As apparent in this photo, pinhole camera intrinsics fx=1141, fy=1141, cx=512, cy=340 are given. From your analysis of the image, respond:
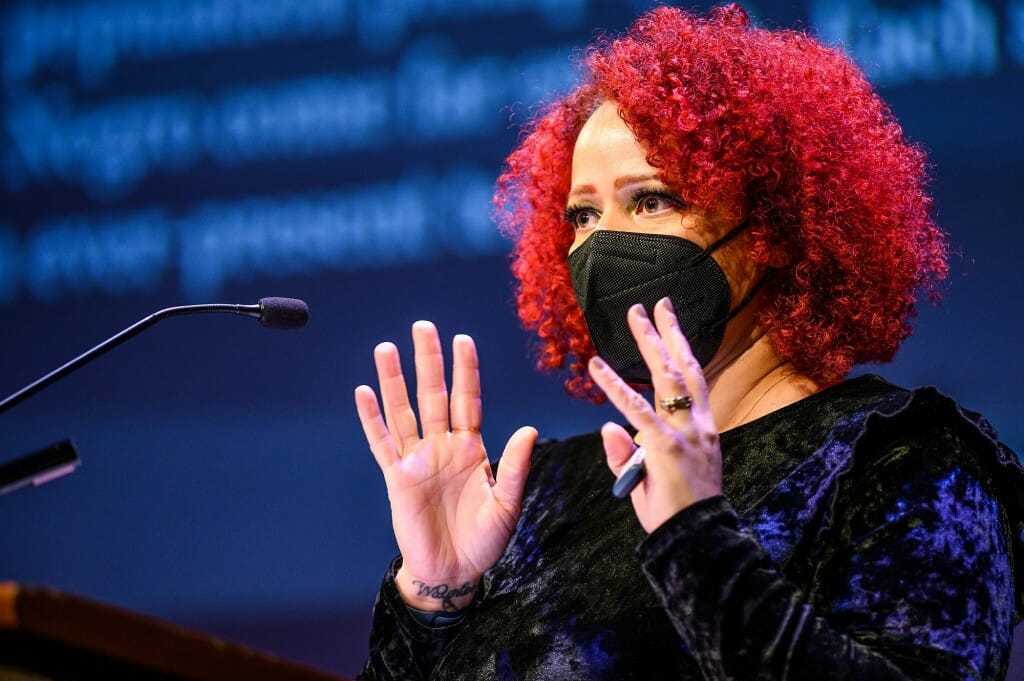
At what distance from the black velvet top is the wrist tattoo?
0.04 metres

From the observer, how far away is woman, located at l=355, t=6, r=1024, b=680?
1.44 meters

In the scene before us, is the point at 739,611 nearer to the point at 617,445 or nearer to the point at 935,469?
the point at 617,445

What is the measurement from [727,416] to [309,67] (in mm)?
1914

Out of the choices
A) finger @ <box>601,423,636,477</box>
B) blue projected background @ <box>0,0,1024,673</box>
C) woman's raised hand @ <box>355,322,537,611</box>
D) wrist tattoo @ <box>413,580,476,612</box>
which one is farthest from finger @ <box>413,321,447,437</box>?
blue projected background @ <box>0,0,1024,673</box>

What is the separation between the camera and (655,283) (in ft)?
6.31

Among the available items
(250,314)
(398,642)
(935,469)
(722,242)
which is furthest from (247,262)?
(935,469)

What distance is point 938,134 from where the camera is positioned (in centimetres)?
275

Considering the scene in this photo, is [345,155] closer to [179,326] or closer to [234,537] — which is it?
[179,326]

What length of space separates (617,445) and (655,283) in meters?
0.52

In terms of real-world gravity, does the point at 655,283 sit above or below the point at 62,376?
above

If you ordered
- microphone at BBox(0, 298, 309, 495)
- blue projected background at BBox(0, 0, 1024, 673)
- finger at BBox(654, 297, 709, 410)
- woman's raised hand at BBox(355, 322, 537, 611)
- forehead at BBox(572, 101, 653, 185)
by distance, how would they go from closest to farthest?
microphone at BBox(0, 298, 309, 495), finger at BBox(654, 297, 709, 410), woman's raised hand at BBox(355, 322, 537, 611), forehead at BBox(572, 101, 653, 185), blue projected background at BBox(0, 0, 1024, 673)

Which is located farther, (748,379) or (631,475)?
(748,379)

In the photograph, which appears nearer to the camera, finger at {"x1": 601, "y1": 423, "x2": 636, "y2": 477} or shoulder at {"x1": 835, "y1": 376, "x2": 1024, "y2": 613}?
finger at {"x1": 601, "y1": 423, "x2": 636, "y2": 477}

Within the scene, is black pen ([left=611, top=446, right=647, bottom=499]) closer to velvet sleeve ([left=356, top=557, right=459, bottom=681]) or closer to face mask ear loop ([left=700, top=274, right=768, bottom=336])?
face mask ear loop ([left=700, top=274, right=768, bottom=336])
